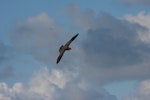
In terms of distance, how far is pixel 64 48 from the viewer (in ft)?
325

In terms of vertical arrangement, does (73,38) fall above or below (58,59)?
above

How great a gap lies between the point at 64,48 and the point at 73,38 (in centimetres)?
433

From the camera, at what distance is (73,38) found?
326 feet

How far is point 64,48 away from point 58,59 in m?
4.50

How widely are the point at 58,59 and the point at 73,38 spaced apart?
8.56 meters

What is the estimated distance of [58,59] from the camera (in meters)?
96.9
